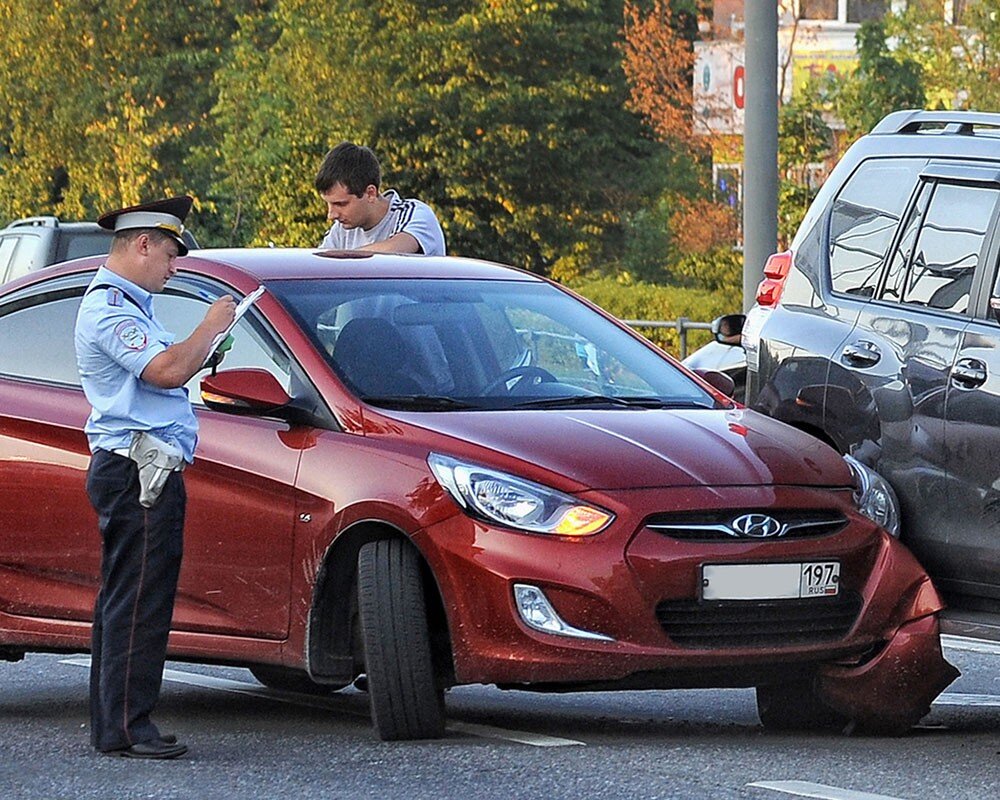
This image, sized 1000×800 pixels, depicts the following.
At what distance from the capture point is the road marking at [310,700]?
7.59 m

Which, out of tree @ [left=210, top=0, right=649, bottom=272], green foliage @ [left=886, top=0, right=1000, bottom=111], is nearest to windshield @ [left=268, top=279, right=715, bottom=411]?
green foliage @ [left=886, top=0, right=1000, bottom=111]

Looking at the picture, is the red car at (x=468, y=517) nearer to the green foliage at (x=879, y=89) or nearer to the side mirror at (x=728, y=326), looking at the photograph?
the side mirror at (x=728, y=326)

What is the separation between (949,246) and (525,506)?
2124 millimetres

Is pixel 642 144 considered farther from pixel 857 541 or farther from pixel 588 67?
pixel 857 541

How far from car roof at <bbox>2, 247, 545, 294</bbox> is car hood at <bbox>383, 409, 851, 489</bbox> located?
92cm

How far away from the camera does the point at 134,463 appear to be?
714 centimetres

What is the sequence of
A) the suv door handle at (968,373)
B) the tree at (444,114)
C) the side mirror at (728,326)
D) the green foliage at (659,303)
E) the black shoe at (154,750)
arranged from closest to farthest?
the black shoe at (154,750) < the suv door handle at (968,373) < the side mirror at (728,326) < the green foliage at (659,303) < the tree at (444,114)

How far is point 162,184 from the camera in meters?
43.7

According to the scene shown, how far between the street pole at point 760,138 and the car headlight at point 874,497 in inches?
314

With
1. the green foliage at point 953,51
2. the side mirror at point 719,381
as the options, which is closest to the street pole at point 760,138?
the side mirror at point 719,381

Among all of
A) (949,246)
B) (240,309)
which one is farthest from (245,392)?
(949,246)

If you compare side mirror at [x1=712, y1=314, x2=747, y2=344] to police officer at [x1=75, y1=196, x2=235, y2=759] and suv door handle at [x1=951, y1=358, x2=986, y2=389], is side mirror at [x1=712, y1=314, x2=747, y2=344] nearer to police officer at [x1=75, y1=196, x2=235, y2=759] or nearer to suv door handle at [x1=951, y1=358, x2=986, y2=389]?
suv door handle at [x1=951, y1=358, x2=986, y2=389]

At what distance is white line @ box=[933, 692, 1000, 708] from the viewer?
28.4 ft

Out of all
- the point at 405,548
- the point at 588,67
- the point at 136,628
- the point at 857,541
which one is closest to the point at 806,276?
the point at 857,541
